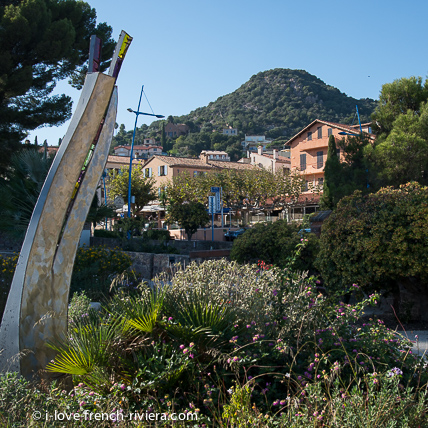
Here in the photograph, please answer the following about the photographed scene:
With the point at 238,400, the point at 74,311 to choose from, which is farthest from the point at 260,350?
the point at 74,311

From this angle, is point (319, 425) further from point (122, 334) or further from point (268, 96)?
point (268, 96)

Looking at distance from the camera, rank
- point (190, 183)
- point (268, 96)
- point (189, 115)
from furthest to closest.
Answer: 1. point (189, 115)
2. point (268, 96)
3. point (190, 183)

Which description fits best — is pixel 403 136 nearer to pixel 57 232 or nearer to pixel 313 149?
pixel 57 232

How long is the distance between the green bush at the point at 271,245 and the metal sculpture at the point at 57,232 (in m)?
7.39

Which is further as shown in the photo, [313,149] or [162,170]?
[162,170]

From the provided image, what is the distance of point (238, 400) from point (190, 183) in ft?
112

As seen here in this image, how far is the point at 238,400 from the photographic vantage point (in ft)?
10.9

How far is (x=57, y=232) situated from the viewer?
464cm

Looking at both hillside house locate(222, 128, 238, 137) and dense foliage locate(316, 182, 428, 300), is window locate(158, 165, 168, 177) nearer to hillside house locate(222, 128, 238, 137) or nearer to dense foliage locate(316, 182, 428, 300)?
dense foliage locate(316, 182, 428, 300)

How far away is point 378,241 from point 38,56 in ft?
45.3

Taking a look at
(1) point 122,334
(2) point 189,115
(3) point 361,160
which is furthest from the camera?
(2) point 189,115

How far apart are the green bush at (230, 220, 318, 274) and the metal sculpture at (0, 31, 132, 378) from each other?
24.2 feet

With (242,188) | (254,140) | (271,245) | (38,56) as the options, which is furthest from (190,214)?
(254,140)

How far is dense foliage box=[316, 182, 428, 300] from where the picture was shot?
331 inches
